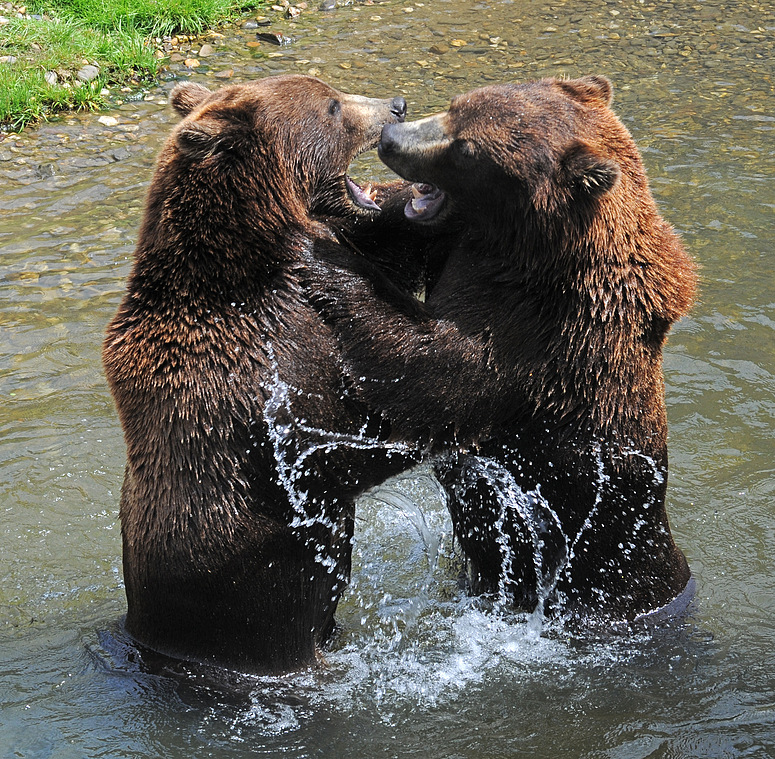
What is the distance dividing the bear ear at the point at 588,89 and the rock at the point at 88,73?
307 inches

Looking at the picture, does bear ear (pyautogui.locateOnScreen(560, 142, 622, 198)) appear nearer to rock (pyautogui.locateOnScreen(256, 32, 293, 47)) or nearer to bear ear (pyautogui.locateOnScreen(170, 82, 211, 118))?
bear ear (pyautogui.locateOnScreen(170, 82, 211, 118))

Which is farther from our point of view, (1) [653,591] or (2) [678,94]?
(2) [678,94]

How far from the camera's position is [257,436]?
14.7 ft

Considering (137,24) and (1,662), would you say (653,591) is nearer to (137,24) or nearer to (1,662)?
(1,662)

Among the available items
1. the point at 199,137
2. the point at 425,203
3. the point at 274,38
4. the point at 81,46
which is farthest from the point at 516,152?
the point at 274,38

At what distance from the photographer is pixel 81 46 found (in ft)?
37.2

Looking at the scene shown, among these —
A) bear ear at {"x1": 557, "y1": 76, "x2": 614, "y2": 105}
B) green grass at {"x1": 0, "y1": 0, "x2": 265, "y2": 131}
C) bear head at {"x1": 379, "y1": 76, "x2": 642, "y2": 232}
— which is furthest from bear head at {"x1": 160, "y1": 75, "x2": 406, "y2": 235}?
green grass at {"x1": 0, "y1": 0, "x2": 265, "y2": 131}

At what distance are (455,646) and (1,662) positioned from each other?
237 centimetres

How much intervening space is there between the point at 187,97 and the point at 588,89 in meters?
2.02

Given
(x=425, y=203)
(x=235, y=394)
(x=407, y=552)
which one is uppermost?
(x=425, y=203)

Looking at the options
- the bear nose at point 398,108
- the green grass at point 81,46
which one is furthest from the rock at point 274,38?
the bear nose at point 398,108

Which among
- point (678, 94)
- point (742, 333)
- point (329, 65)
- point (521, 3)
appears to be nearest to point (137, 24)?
point (329, 65)

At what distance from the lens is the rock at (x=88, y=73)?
11.2 metres

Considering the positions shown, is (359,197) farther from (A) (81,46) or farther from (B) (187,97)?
(A) (81,46)
